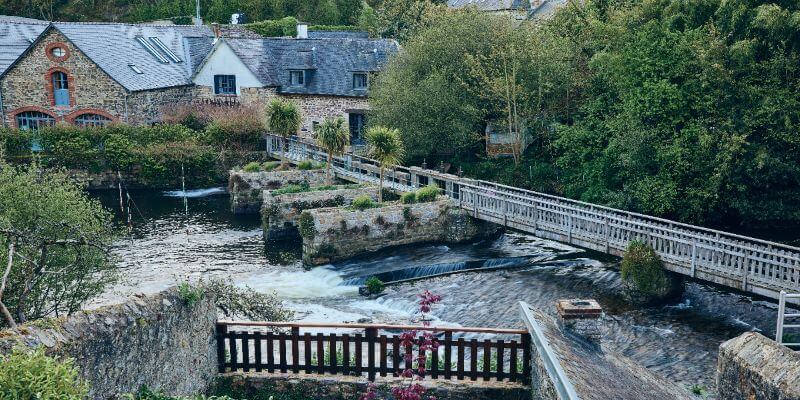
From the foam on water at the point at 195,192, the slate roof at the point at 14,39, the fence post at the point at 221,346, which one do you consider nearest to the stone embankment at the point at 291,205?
the foam on water at the point at 195,192

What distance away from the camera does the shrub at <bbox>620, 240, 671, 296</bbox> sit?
2250 cm

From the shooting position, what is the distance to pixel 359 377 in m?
14.1

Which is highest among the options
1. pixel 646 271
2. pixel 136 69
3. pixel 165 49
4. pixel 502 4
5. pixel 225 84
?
pixel 502 4

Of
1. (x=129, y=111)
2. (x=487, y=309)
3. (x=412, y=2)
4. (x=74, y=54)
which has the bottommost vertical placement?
(x=487, y=309)

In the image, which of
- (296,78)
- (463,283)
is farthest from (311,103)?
(463,283)

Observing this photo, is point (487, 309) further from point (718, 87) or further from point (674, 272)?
point (718, 87)

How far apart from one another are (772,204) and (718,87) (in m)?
4.92

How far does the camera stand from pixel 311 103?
161 ft

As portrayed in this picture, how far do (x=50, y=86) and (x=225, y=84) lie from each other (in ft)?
35.9

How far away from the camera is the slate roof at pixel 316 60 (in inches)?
1895

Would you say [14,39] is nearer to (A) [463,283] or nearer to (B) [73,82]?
(B) [73,82]

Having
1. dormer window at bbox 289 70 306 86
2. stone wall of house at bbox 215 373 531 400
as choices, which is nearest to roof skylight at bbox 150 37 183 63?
dormer window at bbox 289 70 306 86

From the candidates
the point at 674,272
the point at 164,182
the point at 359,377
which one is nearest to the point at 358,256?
the point at 674,272

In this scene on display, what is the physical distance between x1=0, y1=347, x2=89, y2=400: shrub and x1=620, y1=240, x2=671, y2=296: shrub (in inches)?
719
